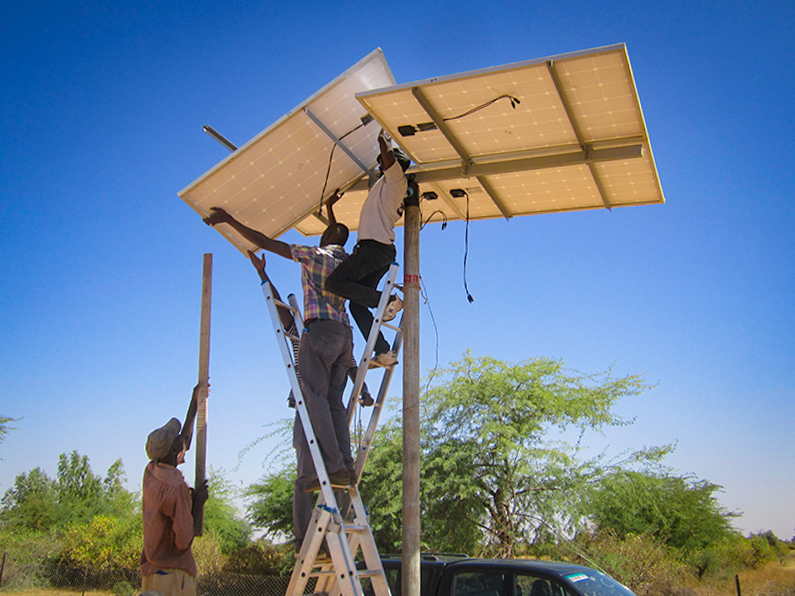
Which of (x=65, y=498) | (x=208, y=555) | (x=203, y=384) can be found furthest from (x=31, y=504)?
(x=203, y=384)

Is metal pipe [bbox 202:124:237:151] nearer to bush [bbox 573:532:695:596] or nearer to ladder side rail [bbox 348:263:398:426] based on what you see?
ladder side rail [bbox 348:263:398:426]

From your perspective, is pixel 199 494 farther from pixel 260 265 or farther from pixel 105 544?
pixel 105 544

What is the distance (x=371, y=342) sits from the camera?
5.20 m

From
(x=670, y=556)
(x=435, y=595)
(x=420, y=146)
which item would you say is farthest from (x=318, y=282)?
(x=670, y=556)

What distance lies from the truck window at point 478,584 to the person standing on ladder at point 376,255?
97.2 inches

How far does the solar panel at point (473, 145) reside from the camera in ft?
16.9

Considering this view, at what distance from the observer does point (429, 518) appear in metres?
14.7

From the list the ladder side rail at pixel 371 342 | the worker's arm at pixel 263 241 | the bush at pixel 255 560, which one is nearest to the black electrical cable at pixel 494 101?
the ladder side rail at pixel 371 342

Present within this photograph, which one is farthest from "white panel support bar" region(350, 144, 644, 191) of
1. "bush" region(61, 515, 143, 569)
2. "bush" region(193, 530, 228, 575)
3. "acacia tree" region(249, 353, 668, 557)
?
"bush" region(61, 515, 143, 569)

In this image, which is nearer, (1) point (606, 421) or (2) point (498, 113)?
(2) point (498, 113)

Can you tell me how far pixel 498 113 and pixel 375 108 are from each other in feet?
3.64

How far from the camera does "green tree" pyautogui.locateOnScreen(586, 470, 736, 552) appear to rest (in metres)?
→ 14.1

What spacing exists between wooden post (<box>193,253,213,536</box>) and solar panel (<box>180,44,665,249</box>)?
1.21m

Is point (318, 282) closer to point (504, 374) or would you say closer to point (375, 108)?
point (375, 108)
